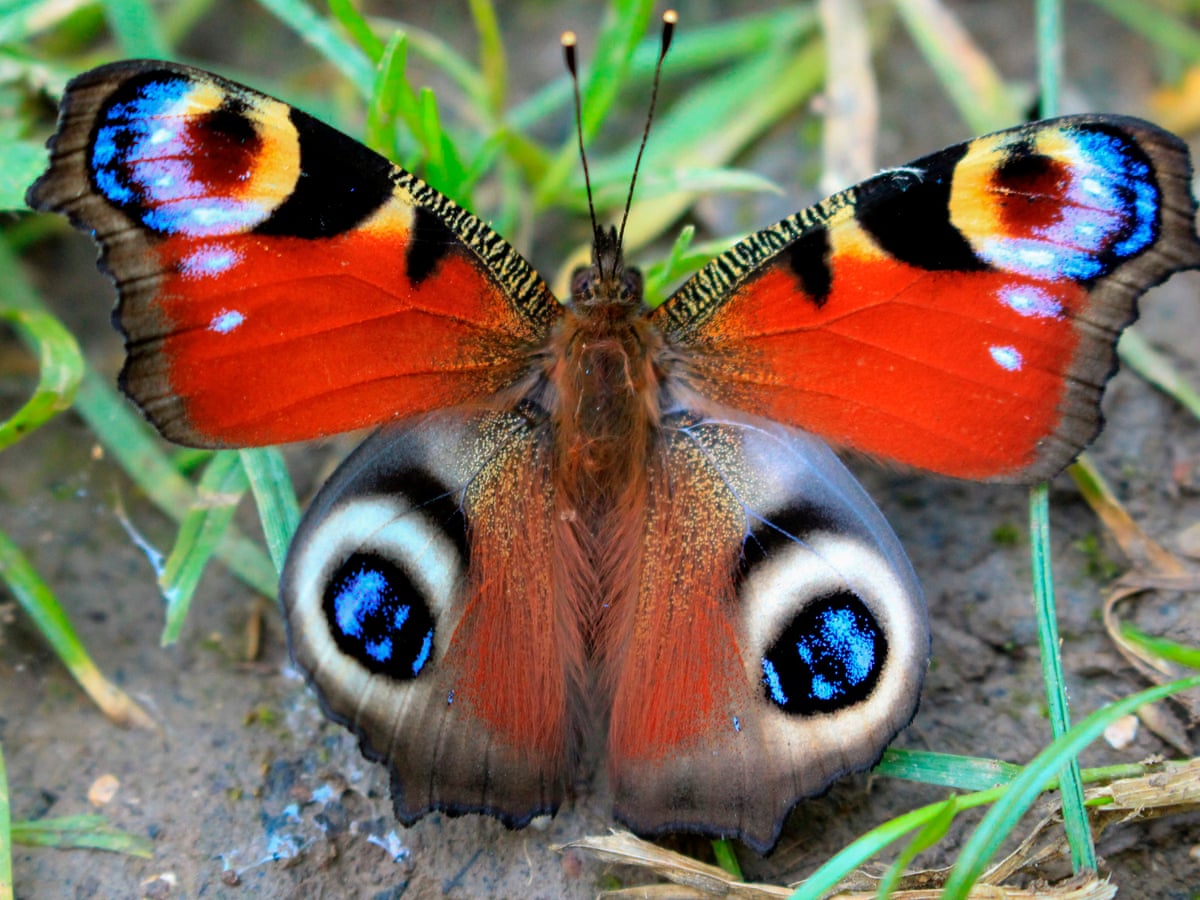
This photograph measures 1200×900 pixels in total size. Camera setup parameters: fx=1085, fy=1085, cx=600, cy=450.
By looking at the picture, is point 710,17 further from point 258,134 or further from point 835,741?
point 835,741

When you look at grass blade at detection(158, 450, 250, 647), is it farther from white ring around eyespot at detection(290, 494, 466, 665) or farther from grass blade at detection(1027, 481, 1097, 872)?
grass blade at detection(1027, 481, 1097, 872)

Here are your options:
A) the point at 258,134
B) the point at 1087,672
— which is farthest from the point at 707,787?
the point at 258,134

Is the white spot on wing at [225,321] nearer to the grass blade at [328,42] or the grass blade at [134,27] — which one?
the grass blade at [328,42]

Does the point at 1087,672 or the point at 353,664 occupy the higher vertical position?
the point at 353,664

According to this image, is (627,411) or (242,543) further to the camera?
(242,543)

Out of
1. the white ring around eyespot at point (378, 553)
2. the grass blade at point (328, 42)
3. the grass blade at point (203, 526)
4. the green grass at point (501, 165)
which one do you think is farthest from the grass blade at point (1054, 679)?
the grass blade at point (328, 42)

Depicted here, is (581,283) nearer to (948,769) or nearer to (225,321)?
(225,321)

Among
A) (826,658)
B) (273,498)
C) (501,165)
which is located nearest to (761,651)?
(826,658)
